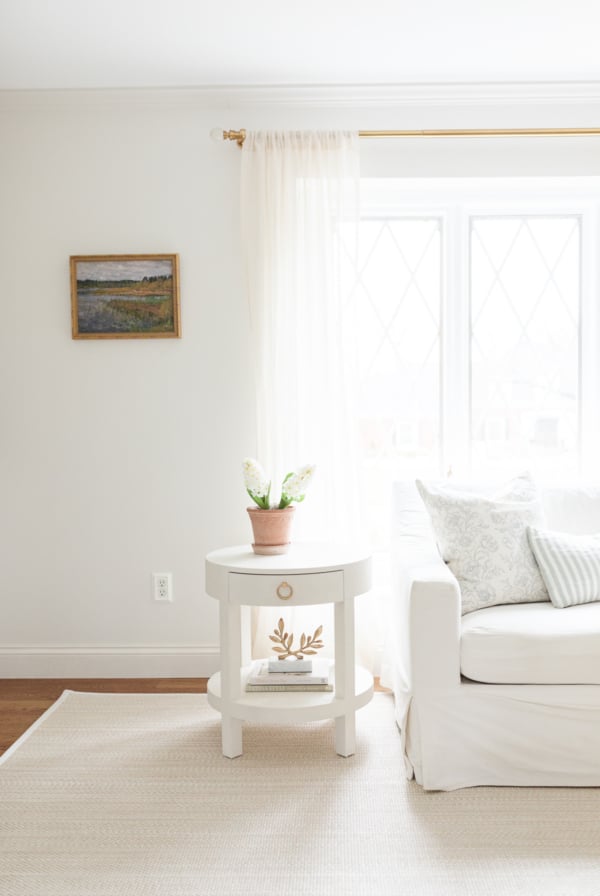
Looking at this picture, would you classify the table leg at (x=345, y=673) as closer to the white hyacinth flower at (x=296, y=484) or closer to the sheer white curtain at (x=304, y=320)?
the white hyacinth flower at (x=296, y=484)

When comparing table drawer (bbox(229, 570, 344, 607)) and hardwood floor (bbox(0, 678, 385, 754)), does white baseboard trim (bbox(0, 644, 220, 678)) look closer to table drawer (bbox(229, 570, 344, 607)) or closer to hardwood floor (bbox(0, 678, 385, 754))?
hardwood floor (bbox(0, 678, 385, 754))

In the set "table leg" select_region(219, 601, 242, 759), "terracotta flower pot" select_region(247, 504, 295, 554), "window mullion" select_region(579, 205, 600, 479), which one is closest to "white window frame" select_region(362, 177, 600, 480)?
"window mullion" select_region(579, 205, 600, 479)

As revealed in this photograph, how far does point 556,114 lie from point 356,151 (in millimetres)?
853

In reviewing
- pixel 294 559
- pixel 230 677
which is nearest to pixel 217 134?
pixel 294 559

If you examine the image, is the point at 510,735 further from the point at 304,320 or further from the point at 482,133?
the point at 482,133

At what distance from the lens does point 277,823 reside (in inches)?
86.6

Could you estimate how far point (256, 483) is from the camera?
2797mm

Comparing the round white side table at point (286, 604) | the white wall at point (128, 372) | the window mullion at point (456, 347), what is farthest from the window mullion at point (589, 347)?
the round white side table at point (286, 604)

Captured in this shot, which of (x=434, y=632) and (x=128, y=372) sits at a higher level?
(x=128, y=372)

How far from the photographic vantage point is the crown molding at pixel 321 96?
10.8 feet

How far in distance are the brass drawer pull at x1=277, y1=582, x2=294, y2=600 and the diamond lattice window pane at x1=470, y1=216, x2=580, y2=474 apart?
1.40 m

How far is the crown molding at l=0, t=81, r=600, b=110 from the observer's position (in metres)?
3.29

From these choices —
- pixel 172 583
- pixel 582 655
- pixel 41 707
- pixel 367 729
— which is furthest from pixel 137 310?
pixel 582 655

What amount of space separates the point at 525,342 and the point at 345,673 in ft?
5.89
